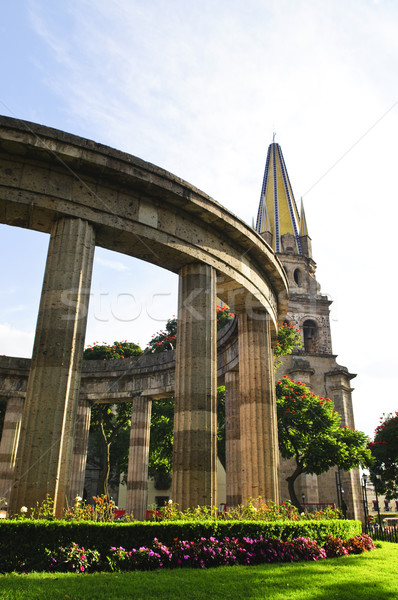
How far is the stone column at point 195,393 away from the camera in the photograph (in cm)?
1392

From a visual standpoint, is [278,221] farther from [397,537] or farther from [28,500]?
[28,500]

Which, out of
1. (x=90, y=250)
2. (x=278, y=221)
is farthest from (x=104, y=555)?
(x=278, y=221)

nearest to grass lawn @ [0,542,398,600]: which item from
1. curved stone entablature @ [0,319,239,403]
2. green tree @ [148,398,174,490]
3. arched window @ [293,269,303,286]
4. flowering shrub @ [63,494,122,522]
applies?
flowering shrub @ [63,494,122,522]

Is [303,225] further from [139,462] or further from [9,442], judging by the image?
[9,442]

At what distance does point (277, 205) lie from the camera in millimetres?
59375

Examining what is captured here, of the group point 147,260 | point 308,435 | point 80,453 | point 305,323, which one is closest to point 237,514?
point 147,260

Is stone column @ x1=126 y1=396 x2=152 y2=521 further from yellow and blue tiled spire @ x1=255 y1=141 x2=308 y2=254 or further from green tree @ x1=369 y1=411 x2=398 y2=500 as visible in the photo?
yellow and blue tiled spire @ x1=255 y1=141 x2=308 y2=254

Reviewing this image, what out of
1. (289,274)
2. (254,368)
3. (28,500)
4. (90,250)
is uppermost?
(289,274)

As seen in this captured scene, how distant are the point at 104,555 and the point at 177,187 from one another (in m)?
10.7

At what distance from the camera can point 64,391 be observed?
483 inches

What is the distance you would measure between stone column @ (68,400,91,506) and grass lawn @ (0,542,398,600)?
18.6m

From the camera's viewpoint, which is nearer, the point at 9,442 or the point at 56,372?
A: the point at 56,372

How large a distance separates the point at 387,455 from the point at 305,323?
1836cm

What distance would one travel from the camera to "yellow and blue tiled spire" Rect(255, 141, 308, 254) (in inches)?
2266
